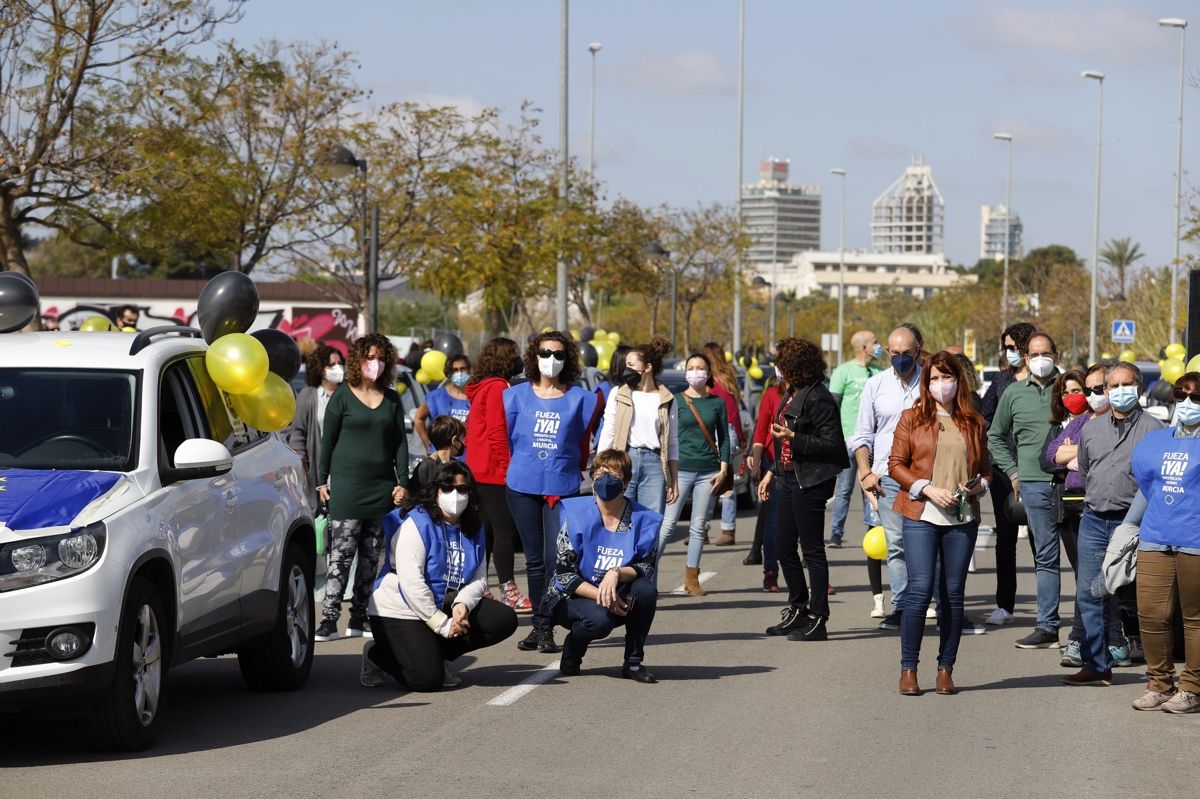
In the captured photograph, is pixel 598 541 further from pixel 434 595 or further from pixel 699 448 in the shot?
pixel 699 448

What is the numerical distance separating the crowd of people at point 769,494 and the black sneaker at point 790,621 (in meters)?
0.01

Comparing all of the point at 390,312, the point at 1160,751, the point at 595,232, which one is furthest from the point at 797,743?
the point at 390,312

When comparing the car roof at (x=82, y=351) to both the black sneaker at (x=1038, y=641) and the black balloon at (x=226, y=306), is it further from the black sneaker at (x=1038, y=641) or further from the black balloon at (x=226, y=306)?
the black sneaker at (x=1038, y=641)

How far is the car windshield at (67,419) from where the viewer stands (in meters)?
7.87

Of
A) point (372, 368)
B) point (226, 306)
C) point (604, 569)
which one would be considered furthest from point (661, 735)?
point (372, 368)

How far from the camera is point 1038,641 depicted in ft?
37.5

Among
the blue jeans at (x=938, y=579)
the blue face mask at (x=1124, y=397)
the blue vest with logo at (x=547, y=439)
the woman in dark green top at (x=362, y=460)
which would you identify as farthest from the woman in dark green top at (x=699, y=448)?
the blue face mask at (x=1124, y=397)

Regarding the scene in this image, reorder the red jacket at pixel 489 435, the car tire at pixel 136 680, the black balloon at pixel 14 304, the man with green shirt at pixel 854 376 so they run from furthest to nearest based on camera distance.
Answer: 1. the man with green shirt at pixel 854 376
2. the red jacket at pixel 489 435
3. the black balloon at pixel 14 304
4. the car tire at pixel 136 680

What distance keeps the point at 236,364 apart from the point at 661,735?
283 centimetres

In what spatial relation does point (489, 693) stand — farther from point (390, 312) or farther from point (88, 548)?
point (390, 312)

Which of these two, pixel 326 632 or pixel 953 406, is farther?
pixel 326 632

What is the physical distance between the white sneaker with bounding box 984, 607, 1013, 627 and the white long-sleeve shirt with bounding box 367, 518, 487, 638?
4.49 meters

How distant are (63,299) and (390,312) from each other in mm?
22477

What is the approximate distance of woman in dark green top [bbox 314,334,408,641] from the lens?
442 inches
